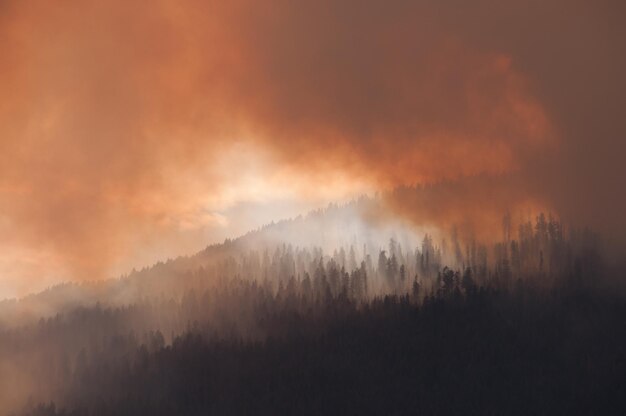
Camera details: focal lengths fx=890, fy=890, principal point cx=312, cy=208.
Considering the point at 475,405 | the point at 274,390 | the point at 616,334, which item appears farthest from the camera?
the point at 616,334

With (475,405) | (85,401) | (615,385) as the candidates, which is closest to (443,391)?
(475,405)

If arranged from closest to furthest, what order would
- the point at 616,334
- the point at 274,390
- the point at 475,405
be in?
the point at 475,405 < the point at 274,390 < the point at 616,334

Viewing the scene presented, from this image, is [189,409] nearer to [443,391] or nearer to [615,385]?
[443,391]

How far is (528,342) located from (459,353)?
17.0m

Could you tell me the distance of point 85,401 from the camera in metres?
199

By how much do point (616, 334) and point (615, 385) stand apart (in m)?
21.4

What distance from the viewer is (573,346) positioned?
189 m

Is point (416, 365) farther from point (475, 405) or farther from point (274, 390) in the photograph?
point (274, 390)

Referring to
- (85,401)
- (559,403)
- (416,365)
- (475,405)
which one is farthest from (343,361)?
(85,401)

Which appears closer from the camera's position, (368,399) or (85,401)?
(368,399)

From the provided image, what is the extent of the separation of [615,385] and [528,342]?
2254 cm

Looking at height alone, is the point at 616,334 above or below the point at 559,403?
above

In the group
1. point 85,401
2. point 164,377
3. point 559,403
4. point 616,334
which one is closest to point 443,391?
point 559,403

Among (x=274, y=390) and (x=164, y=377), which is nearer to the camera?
(x=274, y=390)
